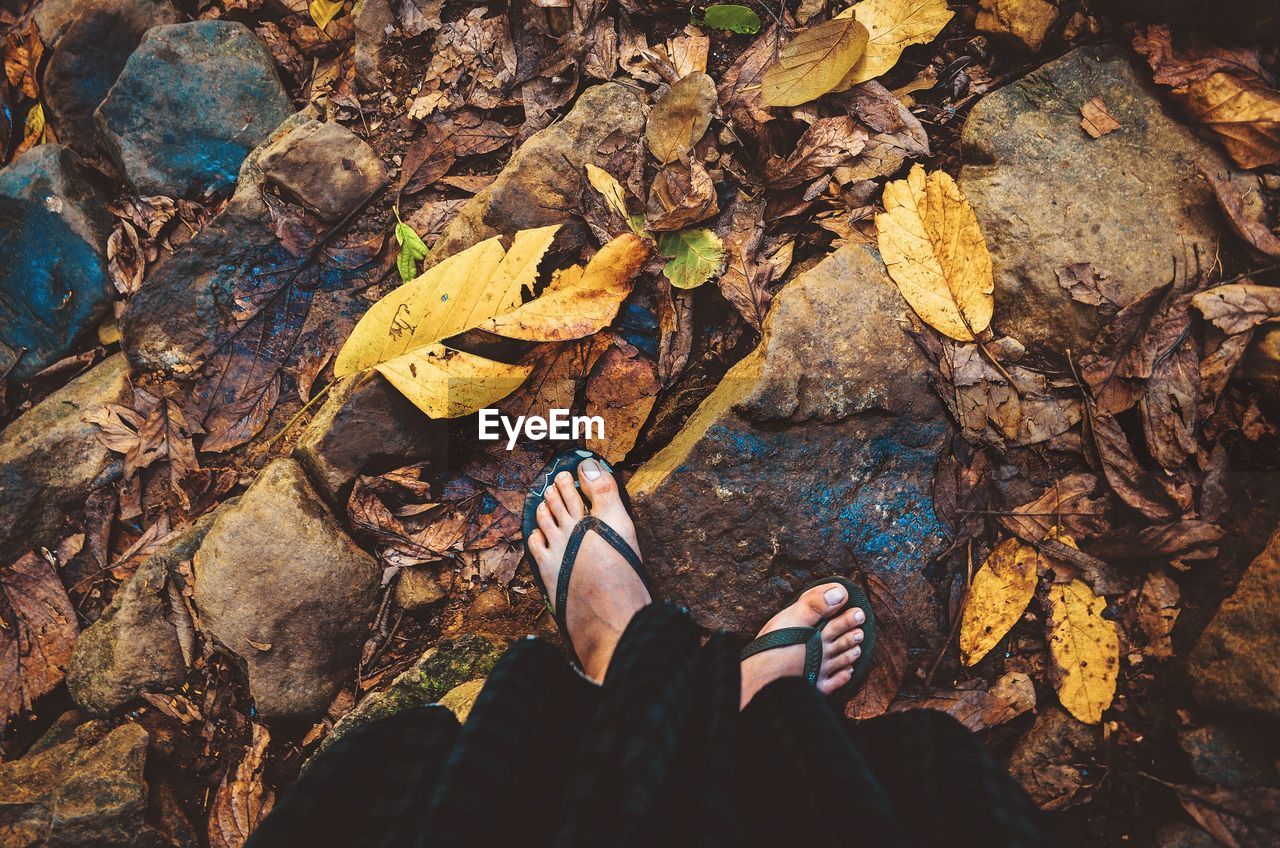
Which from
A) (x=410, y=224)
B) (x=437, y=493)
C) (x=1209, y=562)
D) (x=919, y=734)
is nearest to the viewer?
(x=919, y=734)

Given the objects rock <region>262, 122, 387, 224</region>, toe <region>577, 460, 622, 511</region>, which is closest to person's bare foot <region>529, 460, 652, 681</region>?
toe <region>577, 460, 622, 511</region>

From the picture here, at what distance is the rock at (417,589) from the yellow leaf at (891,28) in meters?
1.89

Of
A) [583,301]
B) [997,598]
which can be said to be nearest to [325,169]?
[583,301]

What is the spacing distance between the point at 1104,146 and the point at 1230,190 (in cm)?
32

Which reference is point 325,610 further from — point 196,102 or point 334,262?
point 196,102

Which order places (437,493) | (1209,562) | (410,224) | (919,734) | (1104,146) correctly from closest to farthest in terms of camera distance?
(919,734) → (1209,562) → (1104,146) → (437,493) → (410,224)

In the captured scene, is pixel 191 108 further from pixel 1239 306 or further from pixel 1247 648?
pixel 1247 648

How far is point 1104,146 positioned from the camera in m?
1.80

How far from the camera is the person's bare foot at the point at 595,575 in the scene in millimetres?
1930

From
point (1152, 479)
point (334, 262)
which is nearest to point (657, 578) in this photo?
point (1152, 479)

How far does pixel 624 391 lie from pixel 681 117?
813 mm

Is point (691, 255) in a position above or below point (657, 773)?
above

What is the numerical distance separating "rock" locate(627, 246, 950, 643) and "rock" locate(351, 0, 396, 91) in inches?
67.2

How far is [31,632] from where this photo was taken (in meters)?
2.26
